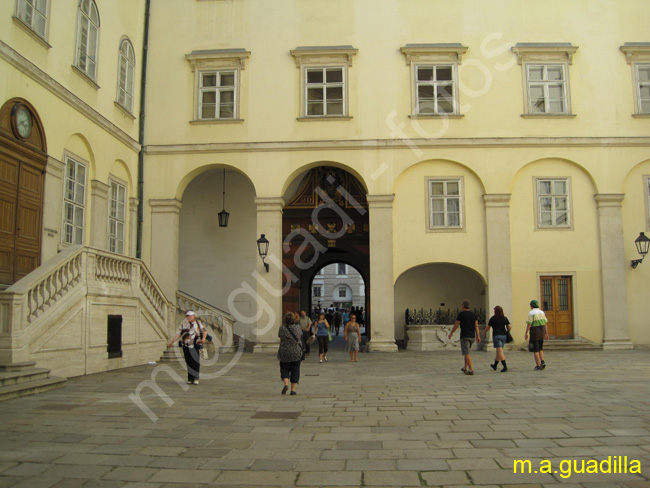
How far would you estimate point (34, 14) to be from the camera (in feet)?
46.3

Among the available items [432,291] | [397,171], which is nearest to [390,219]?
[397,171]

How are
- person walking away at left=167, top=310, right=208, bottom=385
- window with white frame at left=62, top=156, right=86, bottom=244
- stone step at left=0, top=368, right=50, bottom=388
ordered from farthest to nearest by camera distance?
window with white frame at left=62, top=156, right=86, bottom=244, person walking away at left=167, top=310, right=208, bottom=385, stone step at left=0, top=368, right=50, bottom=388

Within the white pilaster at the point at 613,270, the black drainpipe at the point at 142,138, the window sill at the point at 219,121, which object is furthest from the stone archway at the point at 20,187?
the white pilaster at the point at 613,270

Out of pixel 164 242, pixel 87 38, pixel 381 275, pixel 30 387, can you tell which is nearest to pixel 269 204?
pixel 164 242

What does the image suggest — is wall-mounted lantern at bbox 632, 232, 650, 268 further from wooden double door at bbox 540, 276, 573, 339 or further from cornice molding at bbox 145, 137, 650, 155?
cornice molding at bbox 145, 137, 650, 155

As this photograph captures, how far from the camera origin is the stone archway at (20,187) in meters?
13.2

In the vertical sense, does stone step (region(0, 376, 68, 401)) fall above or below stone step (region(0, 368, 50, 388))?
below

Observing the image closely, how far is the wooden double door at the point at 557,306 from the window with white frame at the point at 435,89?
678cm

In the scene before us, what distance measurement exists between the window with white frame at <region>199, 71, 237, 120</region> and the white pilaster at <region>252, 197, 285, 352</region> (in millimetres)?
3388

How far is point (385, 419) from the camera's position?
846 centimetres

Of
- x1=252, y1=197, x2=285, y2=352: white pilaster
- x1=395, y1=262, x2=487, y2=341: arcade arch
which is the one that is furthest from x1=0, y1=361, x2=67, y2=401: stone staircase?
x1=395, y1=262, x2=487, y2=341: arcade arch

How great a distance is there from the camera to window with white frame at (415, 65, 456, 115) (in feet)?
68.8

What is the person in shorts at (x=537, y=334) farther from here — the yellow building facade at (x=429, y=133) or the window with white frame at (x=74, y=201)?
the window with white frame at (x=74, y=201)

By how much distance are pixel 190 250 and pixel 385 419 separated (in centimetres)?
1694
